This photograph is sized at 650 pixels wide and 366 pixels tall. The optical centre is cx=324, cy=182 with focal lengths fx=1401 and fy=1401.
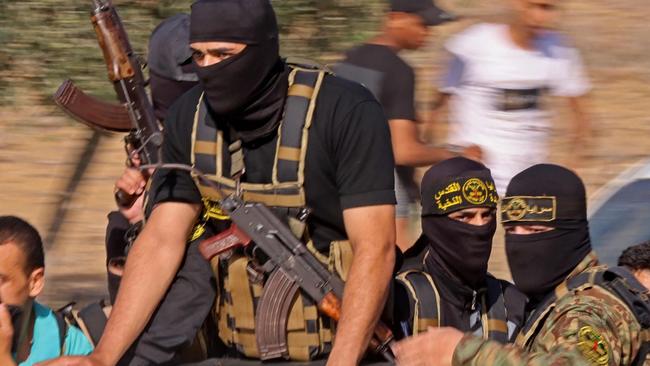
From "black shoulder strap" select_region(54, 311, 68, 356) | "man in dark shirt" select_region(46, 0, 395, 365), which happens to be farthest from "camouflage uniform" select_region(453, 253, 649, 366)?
"black shoulder strap" select_region(54, 311, 68, 356)

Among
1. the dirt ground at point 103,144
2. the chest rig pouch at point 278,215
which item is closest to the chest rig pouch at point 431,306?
the chest rig pouch at point 278,215

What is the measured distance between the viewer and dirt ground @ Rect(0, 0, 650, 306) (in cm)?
853

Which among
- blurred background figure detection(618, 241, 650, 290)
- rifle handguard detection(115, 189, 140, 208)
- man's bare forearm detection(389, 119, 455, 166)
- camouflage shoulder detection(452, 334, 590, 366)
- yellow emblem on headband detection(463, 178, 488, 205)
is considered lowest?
man's bare forearm detection(389, 119, 455, 166)

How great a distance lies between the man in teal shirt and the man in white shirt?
2545 millimetres

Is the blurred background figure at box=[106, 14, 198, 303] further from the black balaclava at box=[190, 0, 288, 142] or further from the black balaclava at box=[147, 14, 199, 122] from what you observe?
the black balaclava at box=[190, 0, 288, 142]

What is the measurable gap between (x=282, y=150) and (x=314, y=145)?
10 cm

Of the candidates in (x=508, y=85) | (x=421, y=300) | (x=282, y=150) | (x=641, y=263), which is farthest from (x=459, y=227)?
(x=508, y=85)

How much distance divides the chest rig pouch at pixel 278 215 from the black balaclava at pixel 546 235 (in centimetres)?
48

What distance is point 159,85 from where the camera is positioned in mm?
4684

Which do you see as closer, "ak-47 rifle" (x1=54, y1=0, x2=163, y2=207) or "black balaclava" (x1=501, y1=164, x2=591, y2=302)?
"black balaclava" (x1=501, y1=164, x2=591, y2=302)

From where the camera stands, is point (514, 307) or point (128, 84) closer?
point (514, 307)

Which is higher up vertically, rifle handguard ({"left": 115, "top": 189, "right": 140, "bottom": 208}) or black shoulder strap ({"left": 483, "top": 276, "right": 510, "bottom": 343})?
black shoulder strap ({"left": 483, "top": 276, "right": 510, "bottom": 343})

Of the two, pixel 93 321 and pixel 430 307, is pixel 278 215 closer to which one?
pixel 430 307

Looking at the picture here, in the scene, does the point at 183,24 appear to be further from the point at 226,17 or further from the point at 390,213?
the point at 390,213
